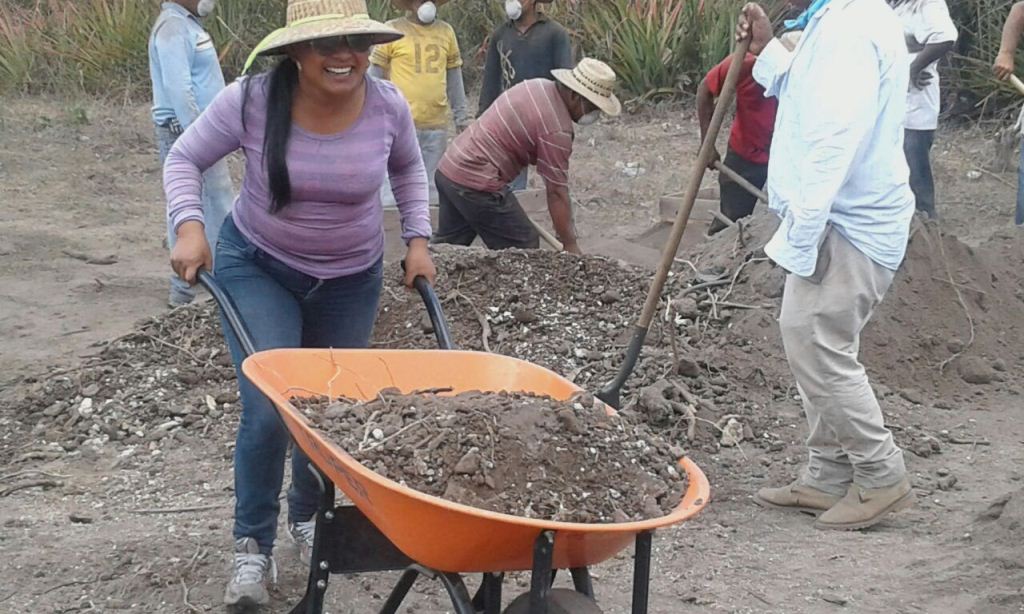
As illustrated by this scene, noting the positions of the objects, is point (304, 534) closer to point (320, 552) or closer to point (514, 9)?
point (320, 552)

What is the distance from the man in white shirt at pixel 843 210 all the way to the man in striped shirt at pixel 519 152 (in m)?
1.73

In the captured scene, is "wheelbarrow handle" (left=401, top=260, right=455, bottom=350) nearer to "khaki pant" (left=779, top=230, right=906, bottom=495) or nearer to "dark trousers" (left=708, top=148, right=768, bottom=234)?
"khaki pant" (left=779, top=230, right=906, bottom=495)

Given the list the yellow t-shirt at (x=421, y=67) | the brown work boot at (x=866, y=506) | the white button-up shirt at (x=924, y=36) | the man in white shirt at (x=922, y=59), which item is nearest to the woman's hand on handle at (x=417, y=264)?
the brown work boot at (x=866, y=506)

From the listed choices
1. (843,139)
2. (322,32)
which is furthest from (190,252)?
(843,139)

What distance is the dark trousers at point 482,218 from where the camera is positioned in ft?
19.9

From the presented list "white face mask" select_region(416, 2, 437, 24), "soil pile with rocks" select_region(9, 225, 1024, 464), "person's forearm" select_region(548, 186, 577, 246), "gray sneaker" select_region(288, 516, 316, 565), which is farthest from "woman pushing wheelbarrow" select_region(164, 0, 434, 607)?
"white face mask" select_region(416, 2, 437, 24)

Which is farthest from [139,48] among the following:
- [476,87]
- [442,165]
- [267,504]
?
[267,504]

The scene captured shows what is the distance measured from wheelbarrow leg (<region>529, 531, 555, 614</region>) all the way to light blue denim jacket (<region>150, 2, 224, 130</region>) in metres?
4.26

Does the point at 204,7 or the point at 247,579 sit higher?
the point at 204,7

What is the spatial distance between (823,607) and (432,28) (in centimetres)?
494

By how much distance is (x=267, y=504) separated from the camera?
10.8 feet

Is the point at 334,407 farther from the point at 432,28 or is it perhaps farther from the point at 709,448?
the point at 432,28

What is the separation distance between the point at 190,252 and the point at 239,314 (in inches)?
7.8

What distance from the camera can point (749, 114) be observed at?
695 cm
